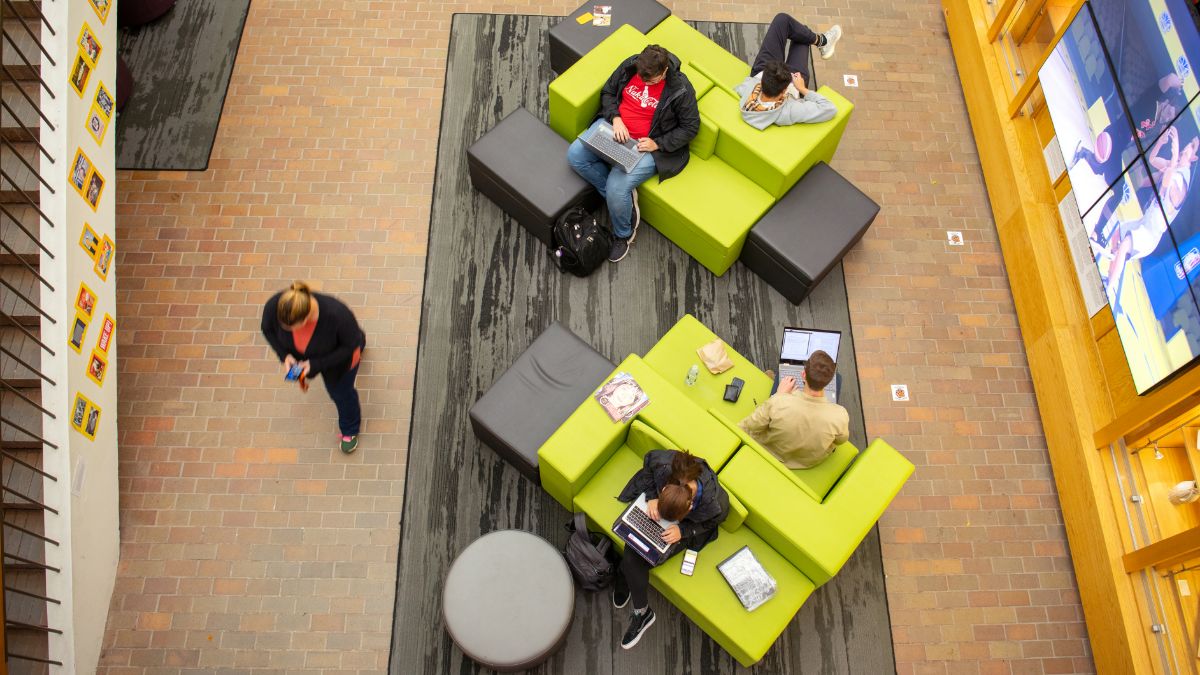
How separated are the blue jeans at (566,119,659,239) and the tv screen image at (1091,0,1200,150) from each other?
3.28 metres

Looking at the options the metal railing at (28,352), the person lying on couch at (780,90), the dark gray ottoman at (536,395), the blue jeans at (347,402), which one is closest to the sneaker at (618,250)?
the dark gray ottoman at (536,395)

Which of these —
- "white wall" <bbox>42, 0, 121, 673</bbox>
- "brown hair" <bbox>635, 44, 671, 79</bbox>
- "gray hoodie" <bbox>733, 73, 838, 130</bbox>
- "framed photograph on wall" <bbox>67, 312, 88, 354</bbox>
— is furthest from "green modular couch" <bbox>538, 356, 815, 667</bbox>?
"framed photograph on wall" <bbox>67, 312, 88, 354</bbox>

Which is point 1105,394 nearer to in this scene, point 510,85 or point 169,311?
point 510,85

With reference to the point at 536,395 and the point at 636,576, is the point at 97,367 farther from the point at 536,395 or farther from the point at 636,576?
the point at 636,576

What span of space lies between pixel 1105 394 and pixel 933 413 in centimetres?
116

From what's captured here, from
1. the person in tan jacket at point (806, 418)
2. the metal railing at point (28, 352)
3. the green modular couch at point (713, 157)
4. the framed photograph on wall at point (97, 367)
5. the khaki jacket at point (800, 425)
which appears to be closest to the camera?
the metal railing at point (28, 352)

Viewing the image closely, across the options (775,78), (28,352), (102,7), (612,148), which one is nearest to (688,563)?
(612,148)

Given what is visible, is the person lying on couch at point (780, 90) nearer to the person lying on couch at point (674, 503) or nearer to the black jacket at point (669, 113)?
the black jacket at point (669, 113)

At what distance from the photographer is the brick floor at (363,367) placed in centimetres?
558

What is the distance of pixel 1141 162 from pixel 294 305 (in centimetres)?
545

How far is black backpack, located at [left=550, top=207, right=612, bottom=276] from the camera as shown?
6.37 metres

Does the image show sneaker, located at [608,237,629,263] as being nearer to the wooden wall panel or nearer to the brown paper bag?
the brown paper bag

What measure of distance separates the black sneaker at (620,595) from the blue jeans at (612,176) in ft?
9.13

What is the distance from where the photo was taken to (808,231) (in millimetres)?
6363
